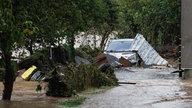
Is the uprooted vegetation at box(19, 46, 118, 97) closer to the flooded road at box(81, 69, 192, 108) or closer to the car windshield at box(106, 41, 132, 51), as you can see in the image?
the flooded road at box(81, 69, 192, 108)

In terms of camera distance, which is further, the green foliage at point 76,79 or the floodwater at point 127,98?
the green foliage at point 76,79

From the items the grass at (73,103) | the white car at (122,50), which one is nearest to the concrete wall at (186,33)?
the grass at (73,103)

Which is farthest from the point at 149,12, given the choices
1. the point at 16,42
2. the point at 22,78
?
the point at 16,42

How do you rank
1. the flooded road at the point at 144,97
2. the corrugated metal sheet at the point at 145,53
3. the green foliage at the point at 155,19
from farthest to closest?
Answer: 1. the green foliage at the point at 155,19
2. the corrugated metal sheet at the point at 145,53
3. the flooded road at the point at 144,97

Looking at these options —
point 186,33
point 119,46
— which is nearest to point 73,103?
point 186,33

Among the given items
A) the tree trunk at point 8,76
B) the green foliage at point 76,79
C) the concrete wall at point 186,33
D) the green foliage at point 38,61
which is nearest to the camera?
the tree trunk at point 8,76

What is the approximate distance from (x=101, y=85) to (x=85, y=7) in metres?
3.52

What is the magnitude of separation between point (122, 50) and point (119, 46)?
675 mm

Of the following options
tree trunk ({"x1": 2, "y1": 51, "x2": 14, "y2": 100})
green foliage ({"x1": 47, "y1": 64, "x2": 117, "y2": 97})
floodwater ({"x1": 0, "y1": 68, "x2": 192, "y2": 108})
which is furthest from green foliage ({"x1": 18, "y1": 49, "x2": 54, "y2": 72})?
tree trunk ({"x1": 2, "y1": 51, "x2": 14, "y2": 100})

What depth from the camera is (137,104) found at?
424 inches

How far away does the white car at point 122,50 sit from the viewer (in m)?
26.5

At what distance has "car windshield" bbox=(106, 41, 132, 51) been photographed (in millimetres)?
27500

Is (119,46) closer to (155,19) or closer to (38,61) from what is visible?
(155,19)

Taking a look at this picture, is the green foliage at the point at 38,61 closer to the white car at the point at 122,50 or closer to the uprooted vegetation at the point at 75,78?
the uprooted vegetation at the point at 75,78
